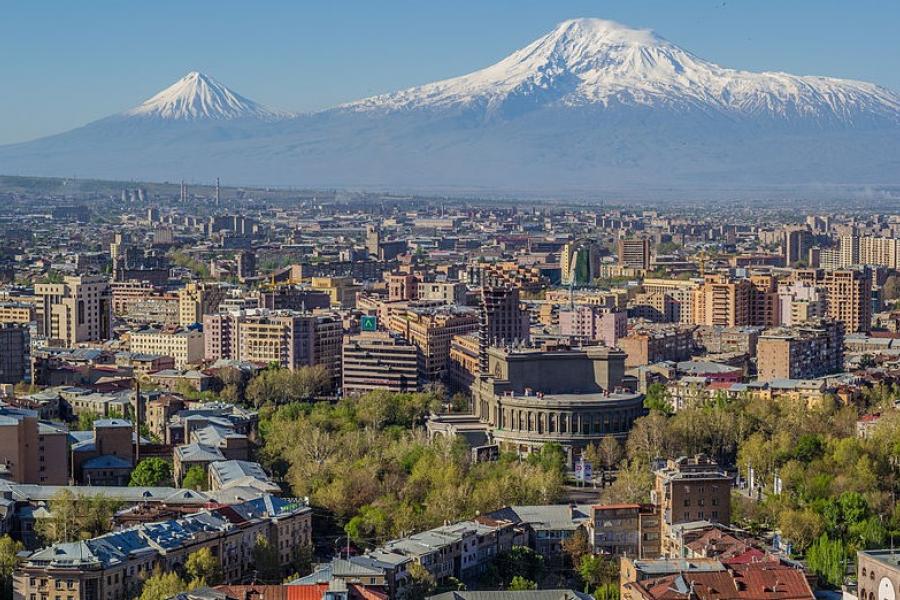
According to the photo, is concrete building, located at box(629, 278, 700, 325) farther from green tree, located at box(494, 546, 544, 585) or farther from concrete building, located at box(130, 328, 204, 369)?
green tree, located at box(494, 546, 544, 585)

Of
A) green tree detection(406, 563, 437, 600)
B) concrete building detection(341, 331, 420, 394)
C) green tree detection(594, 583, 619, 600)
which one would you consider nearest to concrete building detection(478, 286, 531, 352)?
concrete building detection(341, 331, 420, 394)

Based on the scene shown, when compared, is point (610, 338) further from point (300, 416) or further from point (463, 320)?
point (300, 416)

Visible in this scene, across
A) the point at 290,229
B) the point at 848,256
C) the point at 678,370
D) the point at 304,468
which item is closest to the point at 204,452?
the point at 304,468

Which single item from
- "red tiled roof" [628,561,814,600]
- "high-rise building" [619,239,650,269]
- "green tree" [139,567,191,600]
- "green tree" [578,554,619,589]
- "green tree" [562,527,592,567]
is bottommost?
"green tree" [578,554,619,589]

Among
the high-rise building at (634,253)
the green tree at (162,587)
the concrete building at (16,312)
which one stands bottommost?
the green tree at (162,587)

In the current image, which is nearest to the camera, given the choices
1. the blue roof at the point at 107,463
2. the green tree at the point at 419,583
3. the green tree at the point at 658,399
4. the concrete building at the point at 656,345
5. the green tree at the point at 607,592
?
the green tree at the point at 419,583

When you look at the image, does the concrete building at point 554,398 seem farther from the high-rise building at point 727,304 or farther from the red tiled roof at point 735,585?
the high-rise building at point 727,304

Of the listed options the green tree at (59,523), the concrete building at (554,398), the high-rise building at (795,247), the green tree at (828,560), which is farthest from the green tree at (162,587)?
the high-rise building at (795,247)
